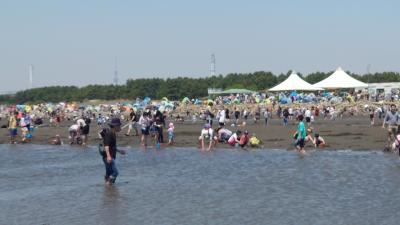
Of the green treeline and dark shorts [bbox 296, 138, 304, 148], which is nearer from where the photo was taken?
dark shorts [bbox 296, 138, 304, 148]

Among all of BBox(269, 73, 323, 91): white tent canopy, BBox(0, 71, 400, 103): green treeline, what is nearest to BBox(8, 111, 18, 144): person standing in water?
BBox(269, 73, 323, 91): white tent canopy

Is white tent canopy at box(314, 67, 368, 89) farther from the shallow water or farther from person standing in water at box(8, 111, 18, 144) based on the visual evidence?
the shallow water

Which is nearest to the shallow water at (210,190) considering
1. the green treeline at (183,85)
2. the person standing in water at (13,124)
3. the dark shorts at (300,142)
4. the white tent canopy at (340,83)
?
the dark shorts at (300,142)

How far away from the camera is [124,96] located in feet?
351

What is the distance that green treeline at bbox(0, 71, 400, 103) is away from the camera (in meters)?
83.3

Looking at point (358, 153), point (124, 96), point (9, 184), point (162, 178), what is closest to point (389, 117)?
point (358, 153)

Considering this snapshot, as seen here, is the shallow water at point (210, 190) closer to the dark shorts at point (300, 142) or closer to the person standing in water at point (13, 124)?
the dark shorts at point (300, 142)

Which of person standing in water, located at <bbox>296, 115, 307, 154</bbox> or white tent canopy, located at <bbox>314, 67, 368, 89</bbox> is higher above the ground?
white tent canopy, located at <bbox>314, 67, 368, 89</bbox>

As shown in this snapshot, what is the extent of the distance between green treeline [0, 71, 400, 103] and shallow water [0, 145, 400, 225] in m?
61.1

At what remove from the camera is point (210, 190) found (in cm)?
1445

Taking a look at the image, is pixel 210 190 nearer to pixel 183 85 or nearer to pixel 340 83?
pixel 340 83

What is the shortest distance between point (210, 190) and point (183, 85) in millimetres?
78764

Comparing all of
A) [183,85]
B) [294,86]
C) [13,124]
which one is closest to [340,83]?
[294,86]

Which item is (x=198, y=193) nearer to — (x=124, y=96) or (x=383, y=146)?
(x=383, y=146)
